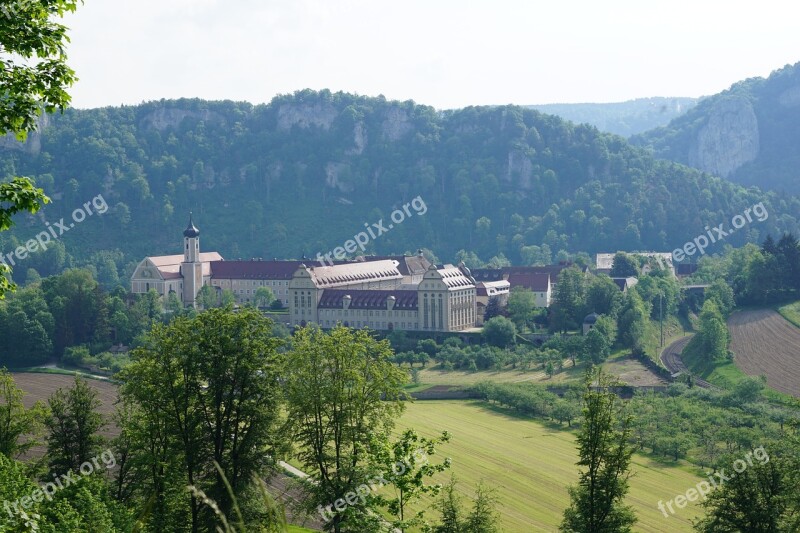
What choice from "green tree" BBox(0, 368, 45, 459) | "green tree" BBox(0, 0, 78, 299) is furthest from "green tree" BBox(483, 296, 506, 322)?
"green tree" BBox(0, 0, 78, 299)

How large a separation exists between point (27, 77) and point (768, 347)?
88.4 m

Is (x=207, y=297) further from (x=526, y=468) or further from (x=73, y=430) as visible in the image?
(x=73, y=430)

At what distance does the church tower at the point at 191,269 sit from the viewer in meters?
142

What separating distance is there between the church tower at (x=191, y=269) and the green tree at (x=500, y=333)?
4616 centimetres

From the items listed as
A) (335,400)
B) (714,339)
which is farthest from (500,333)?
(335,400)

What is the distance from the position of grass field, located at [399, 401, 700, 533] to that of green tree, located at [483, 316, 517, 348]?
2717 centimetres

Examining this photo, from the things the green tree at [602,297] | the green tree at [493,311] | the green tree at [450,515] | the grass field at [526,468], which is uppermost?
the green tree at [602,297]

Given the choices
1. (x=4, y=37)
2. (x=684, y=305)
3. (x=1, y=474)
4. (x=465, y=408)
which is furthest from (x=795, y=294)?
(x=4, y=37)

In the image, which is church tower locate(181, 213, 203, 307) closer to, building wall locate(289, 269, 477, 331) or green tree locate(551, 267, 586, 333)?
building wall locate(289, 269, 477, 331)

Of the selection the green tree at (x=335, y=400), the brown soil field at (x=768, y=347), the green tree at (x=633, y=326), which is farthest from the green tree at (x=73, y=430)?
the green tree at (x=633, y=326)

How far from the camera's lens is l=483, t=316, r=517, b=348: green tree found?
11025 cm

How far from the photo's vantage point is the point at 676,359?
330 ft

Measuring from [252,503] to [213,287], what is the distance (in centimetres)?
11294

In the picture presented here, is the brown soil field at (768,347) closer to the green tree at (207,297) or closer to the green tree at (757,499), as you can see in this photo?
the green tree at (757,499)
